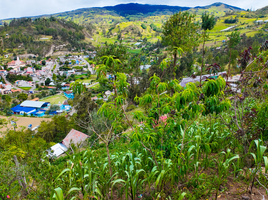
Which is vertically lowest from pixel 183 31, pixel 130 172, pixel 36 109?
pixel 36 109

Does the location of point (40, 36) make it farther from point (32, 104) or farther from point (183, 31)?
point (183, 31)

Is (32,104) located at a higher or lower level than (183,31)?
lower

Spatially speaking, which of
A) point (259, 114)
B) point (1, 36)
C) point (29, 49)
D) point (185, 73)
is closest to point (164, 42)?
point (259, 114)

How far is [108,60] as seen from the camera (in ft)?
6.40

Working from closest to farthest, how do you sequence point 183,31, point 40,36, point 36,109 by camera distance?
1. point 183,31
2. point 36,109
3. point 40,36

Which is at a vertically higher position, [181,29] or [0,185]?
[181,29]

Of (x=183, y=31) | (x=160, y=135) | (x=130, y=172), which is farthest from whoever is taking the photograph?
(x=183, y=31)

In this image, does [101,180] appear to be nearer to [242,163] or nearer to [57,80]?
[242,163]

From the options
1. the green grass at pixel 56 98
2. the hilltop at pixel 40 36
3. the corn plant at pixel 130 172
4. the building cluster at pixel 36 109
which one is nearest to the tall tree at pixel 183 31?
the corn plant at pixel 130 172

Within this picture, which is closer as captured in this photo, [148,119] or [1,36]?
[148,119]

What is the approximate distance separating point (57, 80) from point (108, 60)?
184ft

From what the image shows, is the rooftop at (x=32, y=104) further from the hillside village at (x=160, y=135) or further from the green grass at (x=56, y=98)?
the green grass at (x=56, y=98)

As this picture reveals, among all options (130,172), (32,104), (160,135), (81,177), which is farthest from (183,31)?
(32,104)

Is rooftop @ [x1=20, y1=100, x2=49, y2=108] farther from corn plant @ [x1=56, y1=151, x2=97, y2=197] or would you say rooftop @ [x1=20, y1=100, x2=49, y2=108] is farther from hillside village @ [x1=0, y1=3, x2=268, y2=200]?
corn plant @ [x1=56, y1=151, x2=97, y2=197]
